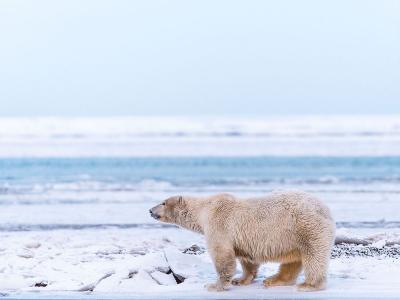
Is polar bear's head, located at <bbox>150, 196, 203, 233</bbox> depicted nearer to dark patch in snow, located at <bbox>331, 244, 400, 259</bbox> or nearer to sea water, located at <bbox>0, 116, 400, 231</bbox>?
dark patch in snow, located at <bbox>331, 244, 400, 259</bbox>

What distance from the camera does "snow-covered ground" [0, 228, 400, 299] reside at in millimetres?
8094

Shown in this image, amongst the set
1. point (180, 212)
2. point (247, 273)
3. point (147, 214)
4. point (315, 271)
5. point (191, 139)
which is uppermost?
point (180, 212)

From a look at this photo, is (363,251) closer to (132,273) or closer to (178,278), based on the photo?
(178,278)

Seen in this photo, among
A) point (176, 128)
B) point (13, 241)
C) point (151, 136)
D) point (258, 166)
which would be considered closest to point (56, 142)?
point (151, 136)

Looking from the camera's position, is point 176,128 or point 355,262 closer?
point 355,262

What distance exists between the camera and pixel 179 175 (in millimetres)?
27641

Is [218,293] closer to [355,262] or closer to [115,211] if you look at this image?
[355,262]

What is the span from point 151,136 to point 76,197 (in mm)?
44045

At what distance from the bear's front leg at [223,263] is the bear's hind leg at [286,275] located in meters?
0.53

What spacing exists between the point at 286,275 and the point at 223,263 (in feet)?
2.68

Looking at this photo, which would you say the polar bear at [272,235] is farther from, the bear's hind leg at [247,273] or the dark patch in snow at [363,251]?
the dark patch in snow at [363,251]

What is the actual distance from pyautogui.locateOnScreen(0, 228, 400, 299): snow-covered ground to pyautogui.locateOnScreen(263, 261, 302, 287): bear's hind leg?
127 millimetres

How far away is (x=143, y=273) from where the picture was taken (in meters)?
8.63

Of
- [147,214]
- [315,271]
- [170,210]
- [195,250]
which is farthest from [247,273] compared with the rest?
[147,214]
